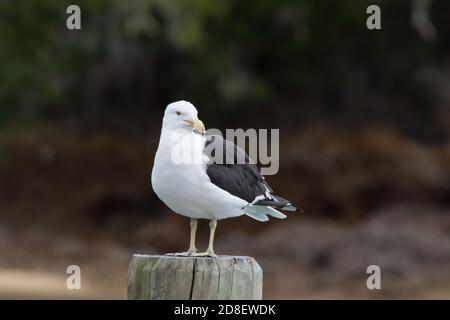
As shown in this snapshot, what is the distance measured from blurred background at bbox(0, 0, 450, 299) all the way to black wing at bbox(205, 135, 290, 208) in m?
11.9

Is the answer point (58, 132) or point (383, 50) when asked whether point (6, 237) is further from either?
point (383, 50)

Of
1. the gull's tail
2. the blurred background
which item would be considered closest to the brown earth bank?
the blurred background

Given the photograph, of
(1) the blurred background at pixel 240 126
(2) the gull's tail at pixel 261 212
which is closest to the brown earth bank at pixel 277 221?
(1) the blurred background at pixel 240 126

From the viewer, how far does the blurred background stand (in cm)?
1898

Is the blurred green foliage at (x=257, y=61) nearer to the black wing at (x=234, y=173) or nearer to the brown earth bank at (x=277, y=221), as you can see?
the brown earth bank at (x=277, y=221)

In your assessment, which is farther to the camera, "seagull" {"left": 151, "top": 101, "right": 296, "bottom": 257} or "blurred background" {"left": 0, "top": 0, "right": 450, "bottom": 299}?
"blurred background" {"left": 0, "top": 0, "right": 450, "bottom": 299}

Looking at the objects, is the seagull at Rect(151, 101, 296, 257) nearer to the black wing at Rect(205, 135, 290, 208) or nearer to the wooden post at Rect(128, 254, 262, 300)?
the black wing at Rect(205, 135, 290, 208)

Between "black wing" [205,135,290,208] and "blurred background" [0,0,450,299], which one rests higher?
"blurred background" [0,0,450,299]

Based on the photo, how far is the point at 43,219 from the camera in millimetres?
21359

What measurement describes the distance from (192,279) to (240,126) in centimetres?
1722

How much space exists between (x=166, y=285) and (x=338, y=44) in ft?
56.4

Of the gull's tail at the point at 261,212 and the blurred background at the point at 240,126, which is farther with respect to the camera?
the blurred background at the point at 240,126

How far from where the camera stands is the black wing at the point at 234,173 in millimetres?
5703

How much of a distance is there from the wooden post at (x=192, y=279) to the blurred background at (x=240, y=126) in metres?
12.7
